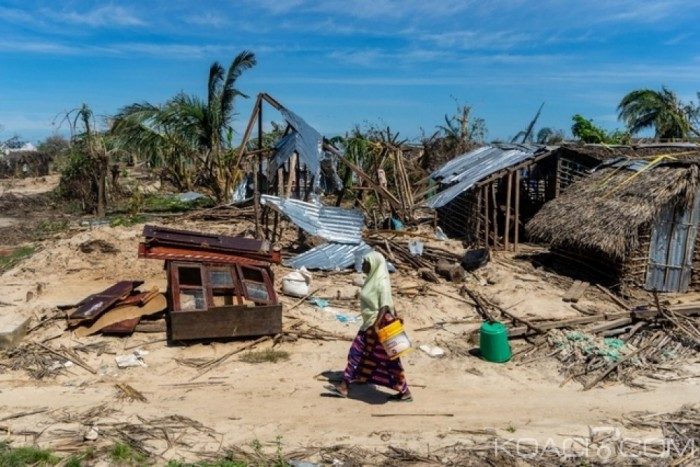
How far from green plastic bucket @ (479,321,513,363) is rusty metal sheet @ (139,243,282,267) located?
10.0 feet

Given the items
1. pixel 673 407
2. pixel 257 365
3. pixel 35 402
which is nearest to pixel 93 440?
pixel 35 402

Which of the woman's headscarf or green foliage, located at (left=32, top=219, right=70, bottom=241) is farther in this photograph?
green foliage, located at (left=32, top=219, right=70, bottom=241)

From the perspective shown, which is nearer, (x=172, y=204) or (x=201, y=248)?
(x=201, y=248)

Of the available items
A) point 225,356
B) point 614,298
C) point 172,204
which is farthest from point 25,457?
point 172,204

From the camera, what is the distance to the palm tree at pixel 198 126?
19.0 metres

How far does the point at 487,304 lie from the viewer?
9789 millimetres

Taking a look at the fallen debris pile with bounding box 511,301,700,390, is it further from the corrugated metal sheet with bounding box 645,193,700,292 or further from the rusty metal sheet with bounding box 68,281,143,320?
the rusty metal sheet with bounding box 68,281,143,320

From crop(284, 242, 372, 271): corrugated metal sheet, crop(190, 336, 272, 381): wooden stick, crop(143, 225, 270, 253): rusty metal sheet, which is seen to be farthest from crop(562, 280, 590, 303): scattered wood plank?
crop(190, 336, 272, 381): wooden stick

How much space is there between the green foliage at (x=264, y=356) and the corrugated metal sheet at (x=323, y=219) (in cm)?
443

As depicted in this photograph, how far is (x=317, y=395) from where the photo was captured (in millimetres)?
6543

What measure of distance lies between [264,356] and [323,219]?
17.0ft

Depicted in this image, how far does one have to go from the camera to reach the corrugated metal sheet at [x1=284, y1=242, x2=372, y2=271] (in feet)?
37.1

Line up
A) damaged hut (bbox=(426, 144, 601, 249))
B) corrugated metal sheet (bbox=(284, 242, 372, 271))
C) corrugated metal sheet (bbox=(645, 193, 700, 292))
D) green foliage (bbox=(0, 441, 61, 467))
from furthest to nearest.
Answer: damaged hut (bbox=(426, 144, 601, 249)) < corrugated metal sheet (bbox=(284, 242, 372, 271)) < corrugated metal sheet (bbox=(645, 193, 700, 292)) < green foliage (bbox=(0, 441, 61, 467))

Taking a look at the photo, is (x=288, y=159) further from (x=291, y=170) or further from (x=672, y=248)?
(x=672, y=248)
